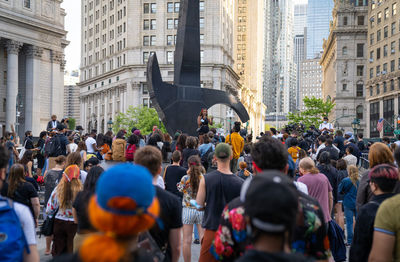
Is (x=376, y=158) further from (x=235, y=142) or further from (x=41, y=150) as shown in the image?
(x=41, y=150)

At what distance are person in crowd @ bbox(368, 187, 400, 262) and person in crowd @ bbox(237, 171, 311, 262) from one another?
55.7 inches

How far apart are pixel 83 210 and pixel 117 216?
200 cm

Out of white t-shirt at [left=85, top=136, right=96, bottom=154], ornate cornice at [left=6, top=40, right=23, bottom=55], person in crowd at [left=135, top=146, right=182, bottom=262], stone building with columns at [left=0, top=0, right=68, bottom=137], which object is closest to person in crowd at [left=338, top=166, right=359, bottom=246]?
person in crowd at [left=135, top=146, right=182, bottom=262]

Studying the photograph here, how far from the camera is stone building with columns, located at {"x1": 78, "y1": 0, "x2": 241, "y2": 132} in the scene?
74.5 meters

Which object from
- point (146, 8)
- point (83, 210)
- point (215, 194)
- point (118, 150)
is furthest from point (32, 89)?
point (83, 210)

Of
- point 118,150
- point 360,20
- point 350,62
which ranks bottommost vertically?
point 118,150

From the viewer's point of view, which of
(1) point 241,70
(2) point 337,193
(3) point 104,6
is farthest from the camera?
(1) point 241,70

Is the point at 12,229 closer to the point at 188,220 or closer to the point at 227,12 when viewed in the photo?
the point at 188,220

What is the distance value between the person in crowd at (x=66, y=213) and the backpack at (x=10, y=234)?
3.32 metres

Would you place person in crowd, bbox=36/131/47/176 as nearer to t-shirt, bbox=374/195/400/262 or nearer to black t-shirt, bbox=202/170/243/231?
black t-shirt, bbox=202/170/243/231

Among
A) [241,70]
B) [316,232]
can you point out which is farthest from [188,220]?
[241,70]

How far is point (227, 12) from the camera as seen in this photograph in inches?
3196

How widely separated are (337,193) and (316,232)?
6434 mm

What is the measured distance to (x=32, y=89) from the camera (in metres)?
49.6
